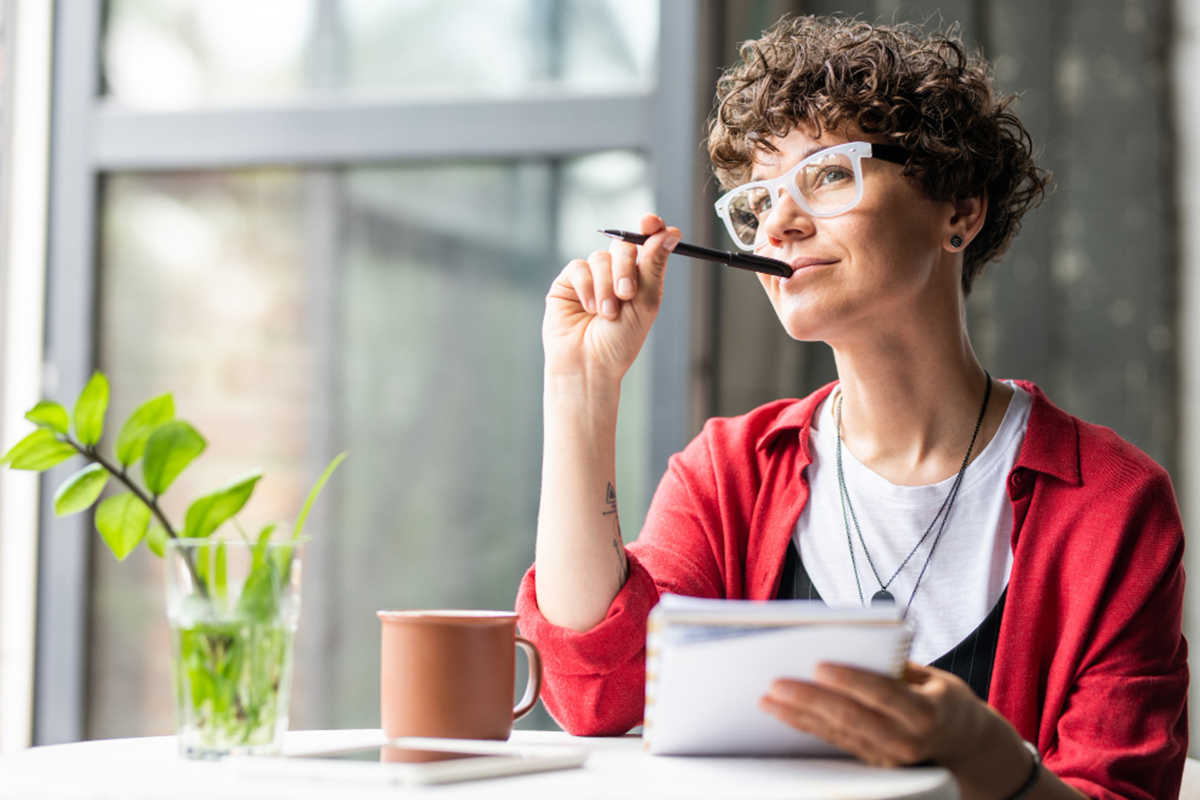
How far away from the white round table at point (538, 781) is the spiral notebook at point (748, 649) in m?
0.04

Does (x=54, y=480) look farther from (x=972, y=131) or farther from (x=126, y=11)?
→ (x=972, y=131)

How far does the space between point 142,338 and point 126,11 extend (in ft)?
2.57

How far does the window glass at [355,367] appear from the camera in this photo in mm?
2404

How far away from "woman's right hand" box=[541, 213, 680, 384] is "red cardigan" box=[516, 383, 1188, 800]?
0.20 meters

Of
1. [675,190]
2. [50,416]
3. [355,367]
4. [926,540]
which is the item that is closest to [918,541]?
[926,540]

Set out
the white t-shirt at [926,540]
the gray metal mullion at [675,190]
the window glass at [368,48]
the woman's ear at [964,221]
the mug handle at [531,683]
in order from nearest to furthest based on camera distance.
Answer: the mug handle at [531,683] < the white t-shirt at [926,540] < the woman's ear at [964,221] < the gray metal mullion at [675,190] < the window glass at [368,48]

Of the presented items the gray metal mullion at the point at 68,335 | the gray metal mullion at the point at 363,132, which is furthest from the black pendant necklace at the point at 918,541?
the gray metal mullion at the point at 68,335

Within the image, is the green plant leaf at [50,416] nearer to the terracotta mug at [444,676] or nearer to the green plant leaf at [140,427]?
the green plant leaf at [140,427]

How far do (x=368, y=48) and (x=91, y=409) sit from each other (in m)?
1.88

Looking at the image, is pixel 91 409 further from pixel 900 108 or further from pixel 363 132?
pixel 363 132

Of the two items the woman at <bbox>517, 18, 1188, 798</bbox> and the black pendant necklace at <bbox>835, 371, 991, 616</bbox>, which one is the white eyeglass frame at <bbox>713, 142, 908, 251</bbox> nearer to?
the woman at <bbox>517, 18, 1188, 798</bbox>

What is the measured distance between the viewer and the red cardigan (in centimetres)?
102

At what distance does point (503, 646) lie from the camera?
80 centimetres

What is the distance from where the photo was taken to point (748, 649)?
67 cm
